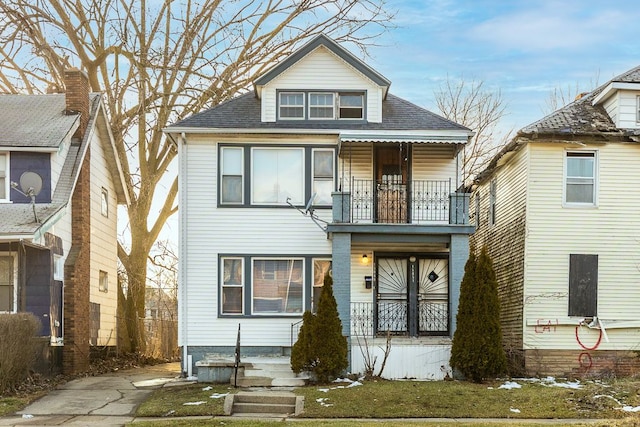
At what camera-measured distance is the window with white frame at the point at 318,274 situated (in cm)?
1925

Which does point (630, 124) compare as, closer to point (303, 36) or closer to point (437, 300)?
point (437, 300)

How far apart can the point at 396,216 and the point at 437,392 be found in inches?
209

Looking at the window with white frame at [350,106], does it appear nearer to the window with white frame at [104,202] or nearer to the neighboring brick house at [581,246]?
the neighboring brick house at [581,246]

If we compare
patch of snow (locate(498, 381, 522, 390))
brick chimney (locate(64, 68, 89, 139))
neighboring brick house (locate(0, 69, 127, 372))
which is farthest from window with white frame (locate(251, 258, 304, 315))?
brick chimney (locate(64, 68, 89, 139))

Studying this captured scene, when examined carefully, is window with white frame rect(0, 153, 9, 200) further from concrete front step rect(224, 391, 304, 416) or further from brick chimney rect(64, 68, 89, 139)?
concrete front step rect(224, 391, 304, 416)

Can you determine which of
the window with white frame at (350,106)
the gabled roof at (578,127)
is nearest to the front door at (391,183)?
the window with white frame at (350,106)

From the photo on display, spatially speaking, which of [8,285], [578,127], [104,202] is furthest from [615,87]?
[8,285]

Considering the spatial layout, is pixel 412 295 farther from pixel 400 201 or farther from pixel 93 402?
pixel 93 402

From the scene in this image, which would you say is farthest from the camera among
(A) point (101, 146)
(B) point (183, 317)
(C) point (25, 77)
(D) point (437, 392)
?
(C) point (25, 77)

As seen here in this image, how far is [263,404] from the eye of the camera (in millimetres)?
14844

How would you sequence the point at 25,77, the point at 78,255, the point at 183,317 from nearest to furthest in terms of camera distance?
1. the point at 183,317
2. the point at 78,255
3. the point at 25,77

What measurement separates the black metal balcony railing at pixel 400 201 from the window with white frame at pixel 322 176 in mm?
605

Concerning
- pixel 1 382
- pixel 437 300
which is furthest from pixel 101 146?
pixel 437 300

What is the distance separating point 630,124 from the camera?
1906cm
